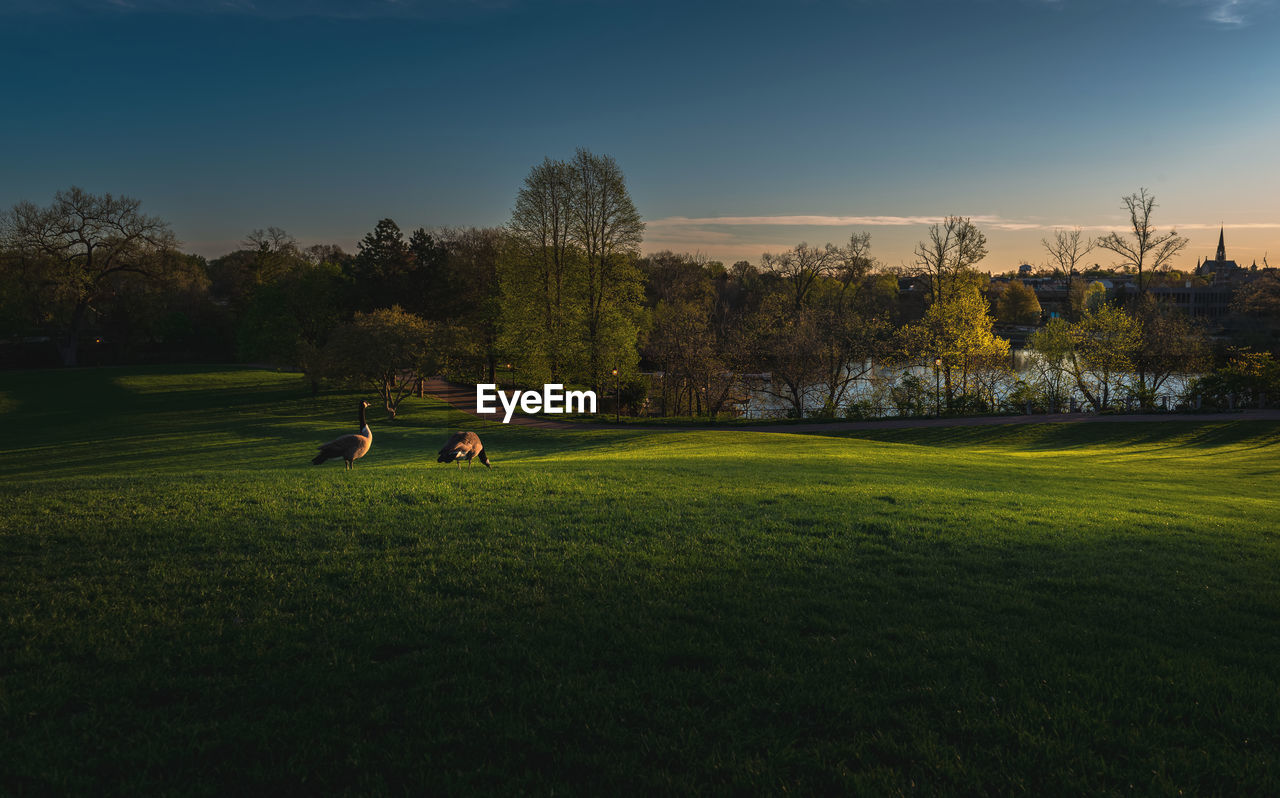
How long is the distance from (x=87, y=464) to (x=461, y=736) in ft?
77.1

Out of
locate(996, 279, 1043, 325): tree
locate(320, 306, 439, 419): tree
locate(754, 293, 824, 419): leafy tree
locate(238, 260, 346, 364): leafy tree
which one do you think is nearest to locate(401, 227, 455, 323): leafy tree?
locate(238, 260, 346, 364): leafy tree

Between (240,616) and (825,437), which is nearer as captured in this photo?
(240,616)

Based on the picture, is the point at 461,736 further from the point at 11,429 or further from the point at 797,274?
the point at 797,274

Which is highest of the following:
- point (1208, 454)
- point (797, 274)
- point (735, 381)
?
point (797, 274)

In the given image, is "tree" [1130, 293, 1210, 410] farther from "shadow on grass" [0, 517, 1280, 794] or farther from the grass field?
"shadow on grass" [0, 517, 1280, 794]

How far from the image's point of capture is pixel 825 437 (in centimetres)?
2881

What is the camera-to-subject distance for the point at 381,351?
1358 inches

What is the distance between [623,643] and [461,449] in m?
10.4

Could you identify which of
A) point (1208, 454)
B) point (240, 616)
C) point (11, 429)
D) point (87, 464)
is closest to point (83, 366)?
point (11, 429)

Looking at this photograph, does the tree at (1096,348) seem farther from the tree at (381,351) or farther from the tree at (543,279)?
the tree at (381,351)

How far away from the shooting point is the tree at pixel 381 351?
113 ft

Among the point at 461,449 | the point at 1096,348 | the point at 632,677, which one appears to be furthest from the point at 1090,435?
the point at 632,677

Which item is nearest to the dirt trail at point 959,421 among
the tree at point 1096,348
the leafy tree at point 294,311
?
the tree at point 1096,348

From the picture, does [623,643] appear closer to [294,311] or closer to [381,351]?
[381,351]
